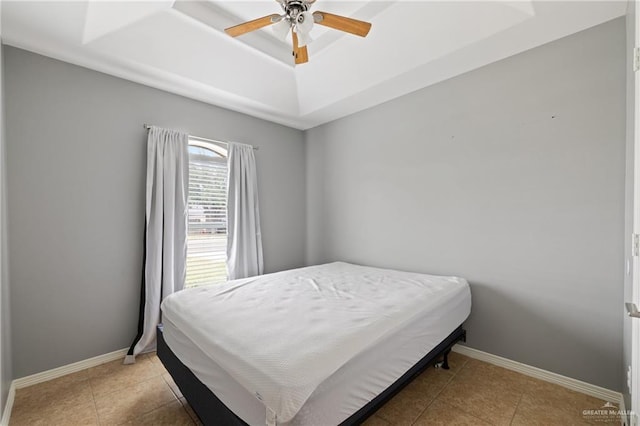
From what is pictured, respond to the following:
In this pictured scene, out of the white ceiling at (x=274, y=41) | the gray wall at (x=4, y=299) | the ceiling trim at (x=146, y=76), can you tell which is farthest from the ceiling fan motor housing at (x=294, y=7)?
the gray wall at (x=4, y=299)

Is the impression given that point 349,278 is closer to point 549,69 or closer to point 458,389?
point 458,389

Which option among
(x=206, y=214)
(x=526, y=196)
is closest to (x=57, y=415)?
(x=206, y=214)

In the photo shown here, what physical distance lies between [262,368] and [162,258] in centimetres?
215

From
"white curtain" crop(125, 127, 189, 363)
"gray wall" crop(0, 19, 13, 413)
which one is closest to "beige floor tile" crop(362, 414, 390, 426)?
"white curtain" crop(125, 127, 189, 363)

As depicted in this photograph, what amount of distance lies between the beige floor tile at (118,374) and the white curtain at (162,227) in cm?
15

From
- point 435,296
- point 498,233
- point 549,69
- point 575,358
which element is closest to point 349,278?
point 435,296

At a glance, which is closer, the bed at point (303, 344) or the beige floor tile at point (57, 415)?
the bed at point (303, 344)

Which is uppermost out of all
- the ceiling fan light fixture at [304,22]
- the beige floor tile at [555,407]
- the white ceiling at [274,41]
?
the white ceiling at [274,41]

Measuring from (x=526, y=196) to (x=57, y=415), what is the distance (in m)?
3.85

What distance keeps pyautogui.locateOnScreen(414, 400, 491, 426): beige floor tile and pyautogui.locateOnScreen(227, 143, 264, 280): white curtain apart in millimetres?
2415

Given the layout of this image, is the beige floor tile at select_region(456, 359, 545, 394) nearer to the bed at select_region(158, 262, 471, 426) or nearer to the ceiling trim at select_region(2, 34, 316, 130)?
the bed at select_region(158, 262, 471, 426)

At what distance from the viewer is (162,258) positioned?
2852mm

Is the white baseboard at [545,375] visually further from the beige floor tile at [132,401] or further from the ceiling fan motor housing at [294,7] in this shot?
the ceiling fan motor housing at [294,7]

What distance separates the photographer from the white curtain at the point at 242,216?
3.46 m
